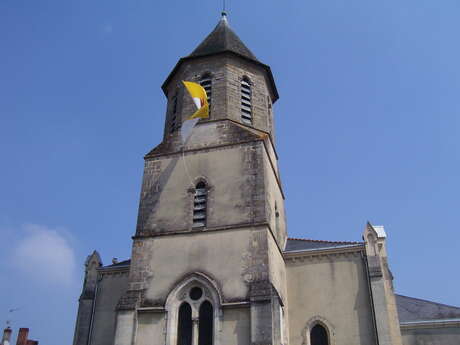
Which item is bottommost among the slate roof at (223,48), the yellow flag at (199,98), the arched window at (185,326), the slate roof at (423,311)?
the arched window at (185,326)

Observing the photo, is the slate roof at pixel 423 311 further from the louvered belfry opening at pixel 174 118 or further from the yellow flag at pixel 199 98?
the louvered belfry opening at pixel 174 118

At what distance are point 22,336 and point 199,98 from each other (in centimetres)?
2178

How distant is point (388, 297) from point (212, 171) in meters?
7.68

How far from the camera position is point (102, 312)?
1880 centimetres

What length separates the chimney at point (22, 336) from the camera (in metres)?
31.3

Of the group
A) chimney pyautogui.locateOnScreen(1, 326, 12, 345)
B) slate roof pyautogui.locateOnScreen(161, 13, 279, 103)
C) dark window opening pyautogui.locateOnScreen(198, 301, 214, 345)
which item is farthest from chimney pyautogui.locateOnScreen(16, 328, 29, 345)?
dark window opening pyautogui.locateOnScreen(198, 301, 214, 345)

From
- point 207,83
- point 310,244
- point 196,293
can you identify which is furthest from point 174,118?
point 196,293

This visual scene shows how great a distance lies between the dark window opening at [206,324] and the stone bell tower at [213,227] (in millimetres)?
29

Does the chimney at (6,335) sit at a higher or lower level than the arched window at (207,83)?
lower

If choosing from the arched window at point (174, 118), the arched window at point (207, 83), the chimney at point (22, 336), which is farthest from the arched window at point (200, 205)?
the chimney at point (22, 336)

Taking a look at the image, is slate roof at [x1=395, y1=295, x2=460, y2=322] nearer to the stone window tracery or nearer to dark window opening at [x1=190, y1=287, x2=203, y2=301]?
the stone window tracery

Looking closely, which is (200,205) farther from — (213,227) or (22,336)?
(22,336)

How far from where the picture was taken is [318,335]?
1728 centimetres

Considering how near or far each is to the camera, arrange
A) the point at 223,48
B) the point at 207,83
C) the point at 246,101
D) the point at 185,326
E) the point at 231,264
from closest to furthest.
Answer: the point at 185,326 < the point at 231,264 < the point at 246,101 < the point at 207,83 < the point at 223,48
